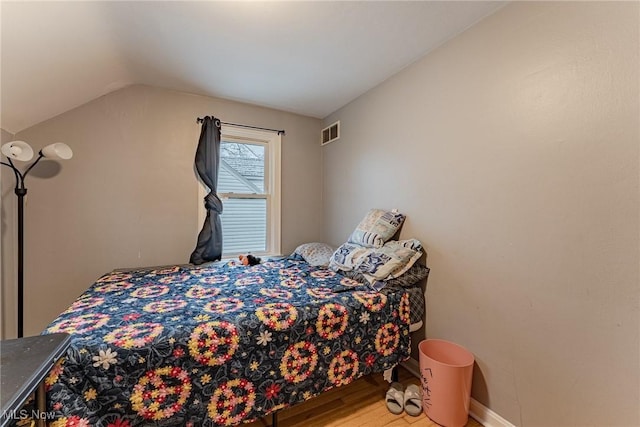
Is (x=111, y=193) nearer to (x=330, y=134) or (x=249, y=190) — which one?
(x=249, y=190)

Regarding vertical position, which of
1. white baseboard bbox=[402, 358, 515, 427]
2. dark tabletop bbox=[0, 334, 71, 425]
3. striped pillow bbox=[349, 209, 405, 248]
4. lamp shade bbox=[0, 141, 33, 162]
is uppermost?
lamp shade bbox=[0, 141, 33, 162]

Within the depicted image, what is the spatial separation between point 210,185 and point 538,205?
8.49ft

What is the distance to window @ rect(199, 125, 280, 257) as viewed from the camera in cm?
279

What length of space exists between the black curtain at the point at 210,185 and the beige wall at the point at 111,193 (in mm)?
110

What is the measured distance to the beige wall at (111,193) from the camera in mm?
2061

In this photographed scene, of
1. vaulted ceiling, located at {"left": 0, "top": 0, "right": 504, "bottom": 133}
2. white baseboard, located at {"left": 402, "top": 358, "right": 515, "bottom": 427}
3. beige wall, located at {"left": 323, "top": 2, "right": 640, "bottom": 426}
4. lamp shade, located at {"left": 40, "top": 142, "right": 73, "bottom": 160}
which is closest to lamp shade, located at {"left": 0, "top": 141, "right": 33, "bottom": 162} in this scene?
lamp shade, located at {"left": 40, "top": 142, "right": 73, "bottom": 160}

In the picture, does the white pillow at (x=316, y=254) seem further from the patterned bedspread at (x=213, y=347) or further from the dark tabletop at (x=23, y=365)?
the dark tabletop at (x=23, y=365)

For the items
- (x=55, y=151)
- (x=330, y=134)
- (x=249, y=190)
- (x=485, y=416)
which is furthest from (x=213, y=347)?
(x=330, y=134)

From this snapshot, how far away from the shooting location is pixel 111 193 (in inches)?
88.8

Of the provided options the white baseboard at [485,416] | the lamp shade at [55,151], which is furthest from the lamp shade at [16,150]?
the white baseboard at [485,416]

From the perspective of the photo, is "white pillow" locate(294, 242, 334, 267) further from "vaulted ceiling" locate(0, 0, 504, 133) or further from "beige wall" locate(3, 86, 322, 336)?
"vaulted ceiling" locate(0, 0, 504, 133)

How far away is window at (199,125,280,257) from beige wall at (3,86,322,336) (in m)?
0.29

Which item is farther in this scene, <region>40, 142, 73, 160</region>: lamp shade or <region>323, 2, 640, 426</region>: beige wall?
<region>40, 142, 73, 160</region>: lamp shade

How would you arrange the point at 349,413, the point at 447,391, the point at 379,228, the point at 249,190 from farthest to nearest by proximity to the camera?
the point at 249,190
the point at 379,228
the point at 349,413
the point at 447,391
